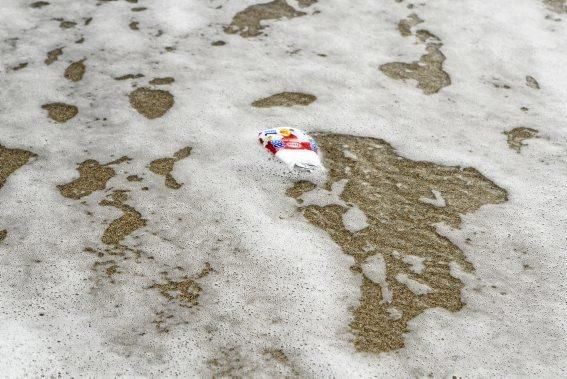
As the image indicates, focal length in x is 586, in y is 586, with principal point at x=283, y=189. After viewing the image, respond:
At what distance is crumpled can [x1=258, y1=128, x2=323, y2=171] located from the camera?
5664mm

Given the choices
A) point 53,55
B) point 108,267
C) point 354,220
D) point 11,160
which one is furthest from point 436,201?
point 53,55

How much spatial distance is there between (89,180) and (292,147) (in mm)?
1947

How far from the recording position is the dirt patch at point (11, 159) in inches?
216

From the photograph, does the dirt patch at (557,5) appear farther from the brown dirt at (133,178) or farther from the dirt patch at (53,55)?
the dirt patch at (53,55)

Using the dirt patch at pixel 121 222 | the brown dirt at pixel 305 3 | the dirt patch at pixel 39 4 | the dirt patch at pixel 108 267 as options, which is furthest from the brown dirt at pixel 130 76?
the dirt patch at pixel 108 267

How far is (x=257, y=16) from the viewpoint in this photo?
8.38m

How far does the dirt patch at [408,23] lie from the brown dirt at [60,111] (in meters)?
4.47

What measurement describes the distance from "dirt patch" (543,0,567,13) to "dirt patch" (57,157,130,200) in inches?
266

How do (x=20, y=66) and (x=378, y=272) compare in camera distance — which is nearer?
(x=378, y=272)

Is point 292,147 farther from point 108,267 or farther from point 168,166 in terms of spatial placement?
point 108,267

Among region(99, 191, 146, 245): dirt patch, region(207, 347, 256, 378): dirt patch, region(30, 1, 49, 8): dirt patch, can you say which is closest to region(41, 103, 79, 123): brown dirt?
region(99, 191, 146, 245): dirt patch

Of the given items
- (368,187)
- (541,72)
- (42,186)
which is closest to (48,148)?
(42,186)

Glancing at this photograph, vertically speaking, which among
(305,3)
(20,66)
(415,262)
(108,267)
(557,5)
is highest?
(557,5)

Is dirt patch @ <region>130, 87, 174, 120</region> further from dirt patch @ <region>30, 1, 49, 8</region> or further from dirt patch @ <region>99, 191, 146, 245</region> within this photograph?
dirt patch @ <region>30, 1, 49, 8</region>
